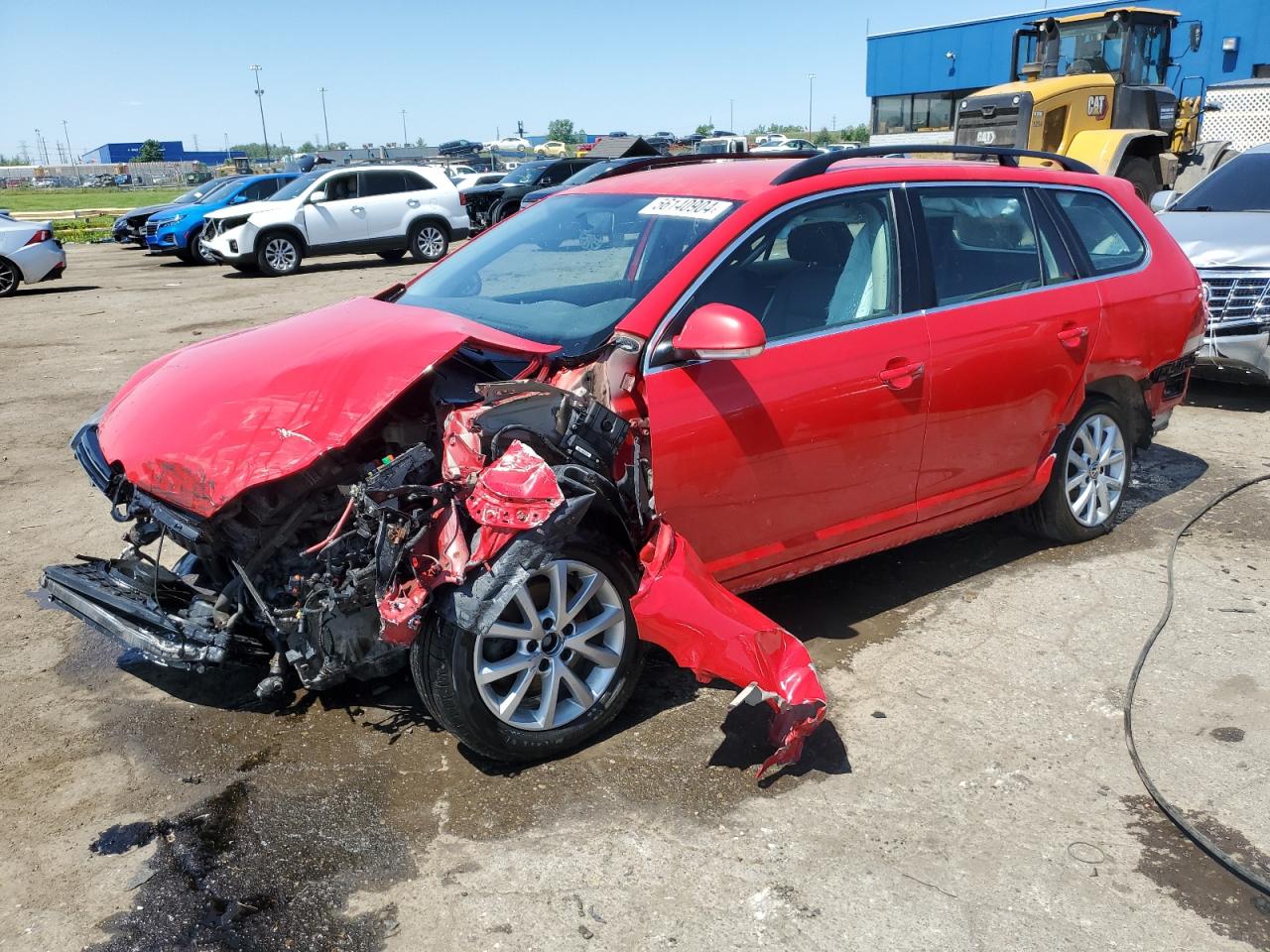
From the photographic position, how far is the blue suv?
21328 millimetres

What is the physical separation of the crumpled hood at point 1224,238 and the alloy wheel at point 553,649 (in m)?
6.20

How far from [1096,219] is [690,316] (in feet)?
8.90

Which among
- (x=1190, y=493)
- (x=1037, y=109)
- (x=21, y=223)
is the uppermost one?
(x=1037, y=109)

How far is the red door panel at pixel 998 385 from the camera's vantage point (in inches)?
166

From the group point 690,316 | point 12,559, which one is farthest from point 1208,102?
point 12,559

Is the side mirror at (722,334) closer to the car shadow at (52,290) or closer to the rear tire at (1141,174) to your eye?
the rear tire at (1141,174)

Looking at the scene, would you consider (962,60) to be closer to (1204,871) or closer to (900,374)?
(900,374)

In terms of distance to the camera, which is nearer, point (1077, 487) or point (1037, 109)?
point (1077, 487)

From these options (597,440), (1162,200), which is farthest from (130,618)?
(1162,200)

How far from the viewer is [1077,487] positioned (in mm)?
5145

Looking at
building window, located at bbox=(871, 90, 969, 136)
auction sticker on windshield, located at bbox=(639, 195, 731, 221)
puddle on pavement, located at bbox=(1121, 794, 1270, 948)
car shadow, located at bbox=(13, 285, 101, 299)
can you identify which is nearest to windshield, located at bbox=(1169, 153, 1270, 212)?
auction sticker on windshield, located at bbox=(639, 195, 731, 221)

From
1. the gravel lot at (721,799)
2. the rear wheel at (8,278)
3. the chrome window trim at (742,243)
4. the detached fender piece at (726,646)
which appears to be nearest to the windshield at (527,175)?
the rear wheel at (8,278)

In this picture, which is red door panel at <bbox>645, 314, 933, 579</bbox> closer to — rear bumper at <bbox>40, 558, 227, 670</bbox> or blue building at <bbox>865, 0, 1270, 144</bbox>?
rear bumper at <bbox>40, 558, 227, 670</bbox>

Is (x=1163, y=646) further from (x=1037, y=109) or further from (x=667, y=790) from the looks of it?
(x=1037, y=109)
